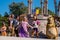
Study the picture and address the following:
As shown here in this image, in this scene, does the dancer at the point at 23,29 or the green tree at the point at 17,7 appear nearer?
the dancer at the point at 23,29

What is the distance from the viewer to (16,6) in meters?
69.7

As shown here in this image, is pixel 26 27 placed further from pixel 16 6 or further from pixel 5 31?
pixel 16 6

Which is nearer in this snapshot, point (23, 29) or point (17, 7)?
point (23, 29)

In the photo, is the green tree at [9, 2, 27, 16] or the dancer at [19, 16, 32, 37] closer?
the dancer at [19, 16, 32, 37]

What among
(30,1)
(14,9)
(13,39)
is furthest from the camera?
(14,9)

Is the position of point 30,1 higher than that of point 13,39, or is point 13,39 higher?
point 30,1

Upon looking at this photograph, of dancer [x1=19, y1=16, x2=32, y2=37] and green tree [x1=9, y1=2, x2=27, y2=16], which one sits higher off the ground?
green tree [x1=9, y1=2, x2=27, y2=16]

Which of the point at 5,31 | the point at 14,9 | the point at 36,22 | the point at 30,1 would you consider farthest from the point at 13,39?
the point at 14,9

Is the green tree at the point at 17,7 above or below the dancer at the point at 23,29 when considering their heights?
above

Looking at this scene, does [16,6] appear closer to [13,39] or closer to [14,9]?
[14,9]

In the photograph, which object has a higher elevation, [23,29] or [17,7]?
[17,7]

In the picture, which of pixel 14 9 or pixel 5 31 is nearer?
pixel 5 31

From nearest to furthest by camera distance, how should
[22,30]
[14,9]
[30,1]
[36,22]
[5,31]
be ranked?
[22,30] < [5,31] < [36,22] < [30,1] < [14,9]

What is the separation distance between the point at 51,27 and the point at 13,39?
130cm
